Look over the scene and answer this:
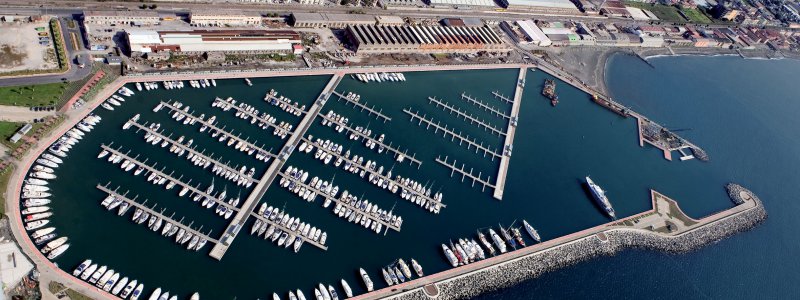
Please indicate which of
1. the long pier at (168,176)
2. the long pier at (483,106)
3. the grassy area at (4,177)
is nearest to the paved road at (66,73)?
the long pier at (168,176)

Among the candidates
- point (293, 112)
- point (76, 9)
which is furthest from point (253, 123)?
→ point (76, 9)

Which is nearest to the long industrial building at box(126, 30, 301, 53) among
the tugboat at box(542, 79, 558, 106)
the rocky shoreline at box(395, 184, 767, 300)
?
the tugboat at box(542, 79, 558, 106)

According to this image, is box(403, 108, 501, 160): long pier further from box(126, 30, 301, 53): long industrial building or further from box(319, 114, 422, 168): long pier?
box(126, 30, 301, 53): long industrial building

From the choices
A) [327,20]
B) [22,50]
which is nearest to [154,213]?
[22,50]

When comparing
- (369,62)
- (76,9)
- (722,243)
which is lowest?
(722,243)

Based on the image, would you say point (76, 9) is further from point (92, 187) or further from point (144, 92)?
point (92, 187)

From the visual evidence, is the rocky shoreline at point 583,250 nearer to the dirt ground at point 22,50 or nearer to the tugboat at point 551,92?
the tugboat at point 551,92
